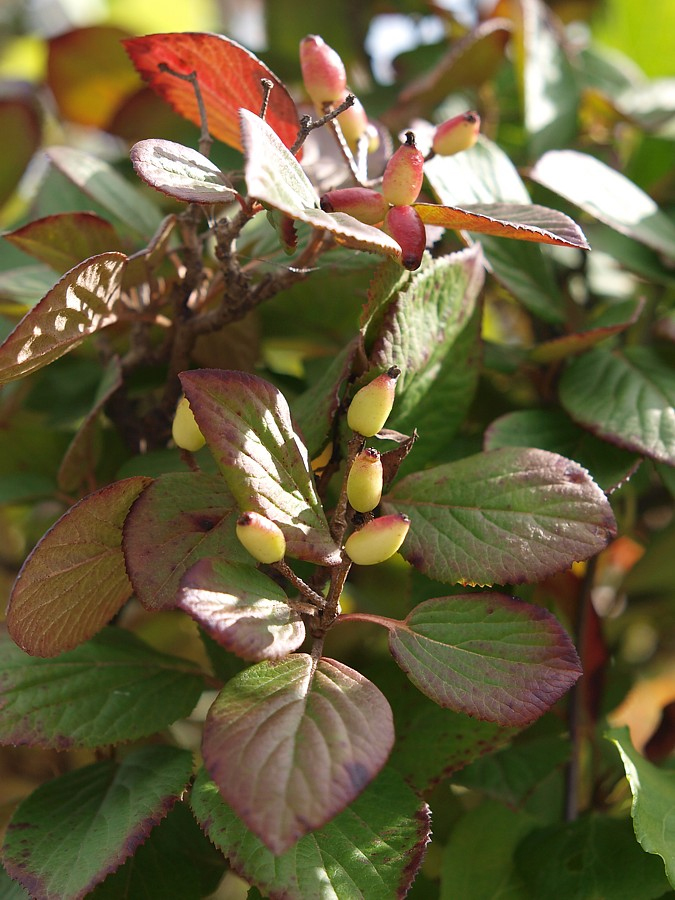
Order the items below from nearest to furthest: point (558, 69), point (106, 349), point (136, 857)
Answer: point (136, 857) < point (106, 349) < point (558, 69)

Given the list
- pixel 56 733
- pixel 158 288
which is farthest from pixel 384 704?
pixel 158 288

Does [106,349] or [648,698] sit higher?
[106,349]

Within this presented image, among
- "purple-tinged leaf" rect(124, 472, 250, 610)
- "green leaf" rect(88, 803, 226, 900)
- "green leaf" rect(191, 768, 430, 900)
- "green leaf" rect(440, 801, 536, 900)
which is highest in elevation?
"purple-tinged leaf" rect(124, 472, 250, 610)

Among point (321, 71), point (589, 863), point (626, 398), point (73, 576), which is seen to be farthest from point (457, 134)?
point (589, 863)

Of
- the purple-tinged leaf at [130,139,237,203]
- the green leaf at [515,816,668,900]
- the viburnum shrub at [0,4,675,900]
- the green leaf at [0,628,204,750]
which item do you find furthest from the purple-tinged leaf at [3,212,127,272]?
the green leaf at [515,816,668,900]

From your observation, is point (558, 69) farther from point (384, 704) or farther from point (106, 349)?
point (384, 704)

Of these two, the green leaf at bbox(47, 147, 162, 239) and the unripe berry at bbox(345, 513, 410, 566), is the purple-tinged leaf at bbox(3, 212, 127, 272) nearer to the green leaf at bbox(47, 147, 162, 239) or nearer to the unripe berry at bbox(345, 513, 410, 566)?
the green leaf at bbox(47, 147, 162, 239)

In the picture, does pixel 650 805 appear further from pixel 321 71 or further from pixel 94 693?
pixel 321 71
